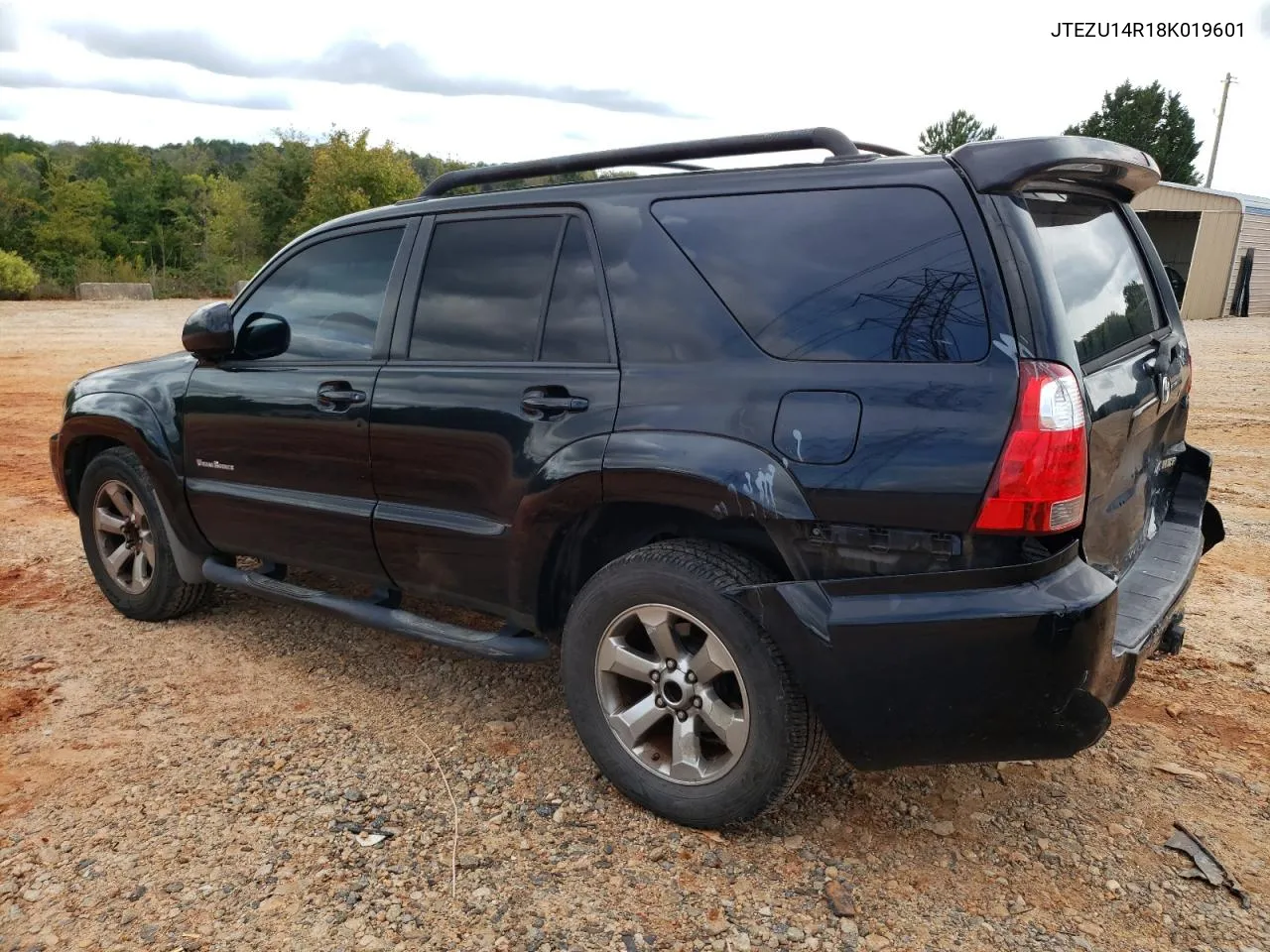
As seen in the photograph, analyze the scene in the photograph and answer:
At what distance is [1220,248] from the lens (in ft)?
85.8

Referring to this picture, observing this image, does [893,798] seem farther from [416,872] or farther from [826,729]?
[416,872]

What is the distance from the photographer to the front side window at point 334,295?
369cm

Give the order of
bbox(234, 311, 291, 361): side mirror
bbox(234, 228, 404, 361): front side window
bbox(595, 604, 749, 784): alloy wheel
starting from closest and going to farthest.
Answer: bbox(595, 604, 749, 784): alloy wheel
bbox(234, 228, 404, 361): front side window
bbox(234, 311, 291, 361): side mirror

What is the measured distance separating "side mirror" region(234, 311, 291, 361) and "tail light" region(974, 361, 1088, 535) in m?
2.79

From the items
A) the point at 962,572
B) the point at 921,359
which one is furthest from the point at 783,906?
the point at 921,359

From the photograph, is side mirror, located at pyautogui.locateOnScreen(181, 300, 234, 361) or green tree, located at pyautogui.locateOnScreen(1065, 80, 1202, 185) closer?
side mirror, located at pyautogui.locateOnScreen(181, 300, 234, 361)

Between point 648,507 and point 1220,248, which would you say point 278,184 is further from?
point 648,507

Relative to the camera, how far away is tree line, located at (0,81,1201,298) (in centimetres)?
4653

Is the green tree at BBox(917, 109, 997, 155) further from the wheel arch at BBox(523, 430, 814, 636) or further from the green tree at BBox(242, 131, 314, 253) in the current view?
the wheel arch at BBox(523, 430, 814, 636)

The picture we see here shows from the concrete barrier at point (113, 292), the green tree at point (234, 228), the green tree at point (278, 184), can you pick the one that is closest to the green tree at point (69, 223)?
the green tree at point (234, 228)

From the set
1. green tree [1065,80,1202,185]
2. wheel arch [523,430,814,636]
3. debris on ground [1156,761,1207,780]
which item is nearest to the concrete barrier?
wheel arch [523,430,814,636]

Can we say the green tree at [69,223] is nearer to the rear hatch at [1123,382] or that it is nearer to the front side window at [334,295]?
the front side window at [334,295]

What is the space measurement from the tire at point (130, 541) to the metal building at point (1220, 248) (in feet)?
86.3

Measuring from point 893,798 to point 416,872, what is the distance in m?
1.43
